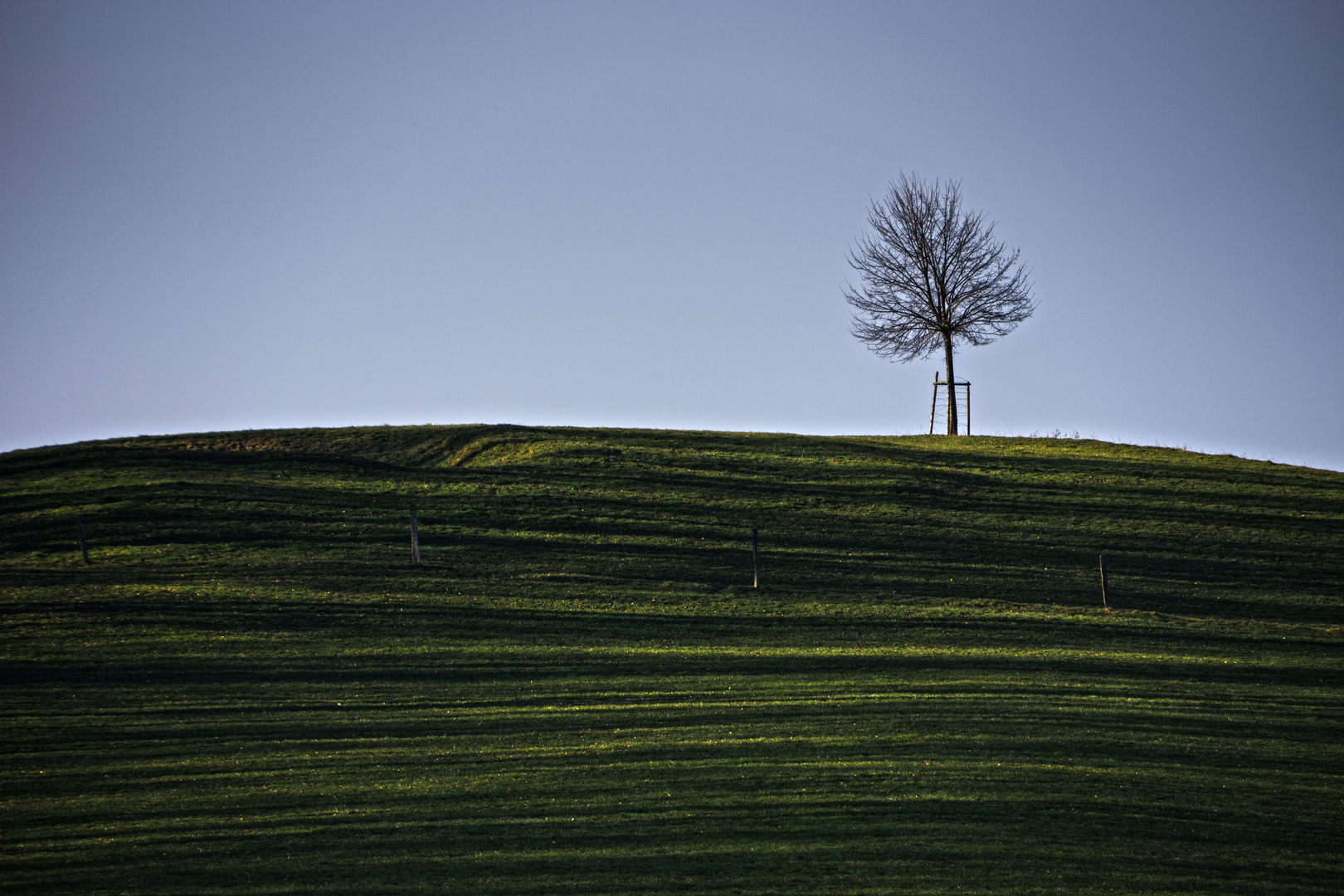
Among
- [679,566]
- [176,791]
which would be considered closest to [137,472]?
[679,566]

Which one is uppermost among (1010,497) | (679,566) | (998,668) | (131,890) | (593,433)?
(593,433)

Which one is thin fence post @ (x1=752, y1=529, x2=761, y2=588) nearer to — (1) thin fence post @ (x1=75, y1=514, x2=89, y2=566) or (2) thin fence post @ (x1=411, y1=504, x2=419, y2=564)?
(2) thin fence post @ (x1=411, y1=504, x2=419, y2=564)

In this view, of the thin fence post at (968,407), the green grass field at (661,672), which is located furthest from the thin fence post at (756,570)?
the thin fence post at (968,407)

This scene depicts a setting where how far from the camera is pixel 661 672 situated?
631 inches

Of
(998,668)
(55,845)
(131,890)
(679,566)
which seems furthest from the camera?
(679,566)

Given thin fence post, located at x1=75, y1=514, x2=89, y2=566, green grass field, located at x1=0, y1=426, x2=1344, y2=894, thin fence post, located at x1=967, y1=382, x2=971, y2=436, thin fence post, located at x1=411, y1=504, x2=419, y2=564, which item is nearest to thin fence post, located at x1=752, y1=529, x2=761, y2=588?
green grass field, located at x1=0, y1=426, x2=1344, y2=894

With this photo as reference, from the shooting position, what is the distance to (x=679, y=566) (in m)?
22.7

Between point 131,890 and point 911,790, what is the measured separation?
26.3ft

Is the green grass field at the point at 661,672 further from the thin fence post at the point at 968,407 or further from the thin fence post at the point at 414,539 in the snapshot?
the thin fence post at the point at 968,407

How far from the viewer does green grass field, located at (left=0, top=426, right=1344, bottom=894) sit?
9492 mm

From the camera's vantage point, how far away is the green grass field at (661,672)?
9.49m

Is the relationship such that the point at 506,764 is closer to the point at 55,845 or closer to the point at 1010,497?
the point at 55,845

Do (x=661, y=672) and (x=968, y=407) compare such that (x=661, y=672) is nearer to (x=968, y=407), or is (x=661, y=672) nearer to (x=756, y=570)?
(x=756, y=570)

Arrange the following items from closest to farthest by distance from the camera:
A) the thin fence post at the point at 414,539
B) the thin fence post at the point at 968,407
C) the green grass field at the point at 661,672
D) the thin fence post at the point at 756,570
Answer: the green grass field at the point at 661,672 < the thin fence post at the point at 756,570 < the thin fence post at the point at 414,539 < the thin fence post at the point at 968,407
